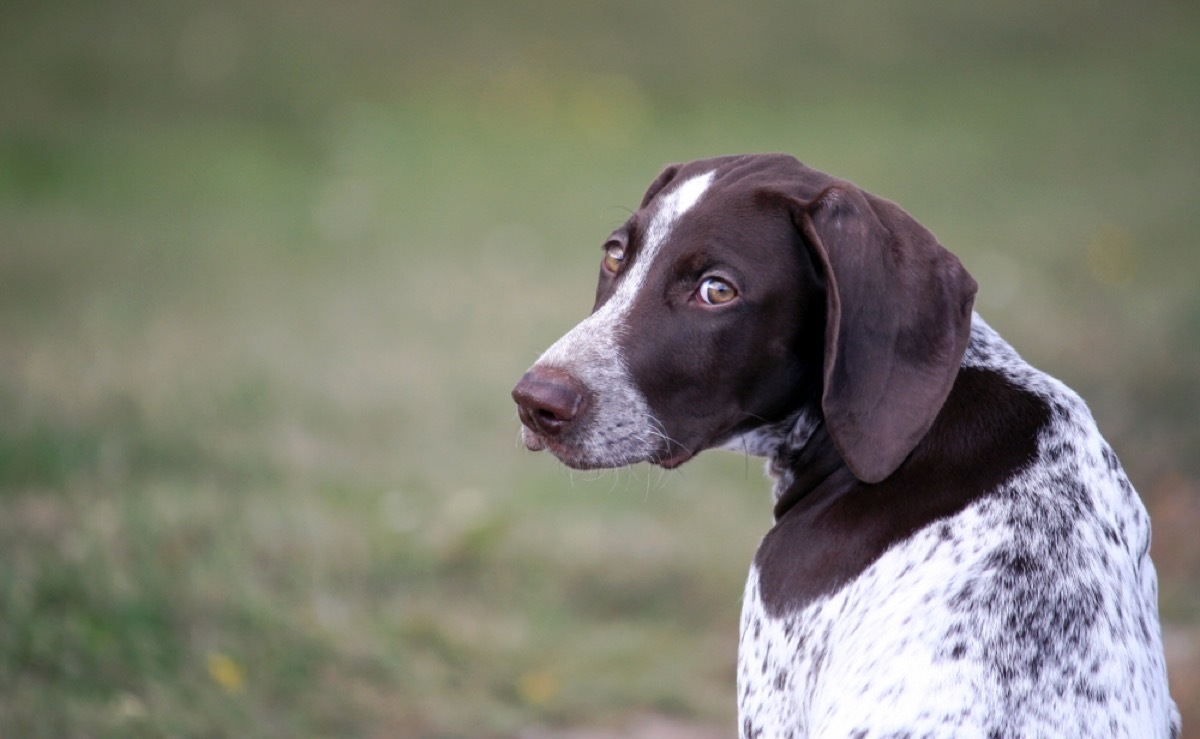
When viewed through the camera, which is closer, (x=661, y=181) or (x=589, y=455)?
(x=589, y=455)

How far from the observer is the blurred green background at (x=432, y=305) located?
5.25 meters

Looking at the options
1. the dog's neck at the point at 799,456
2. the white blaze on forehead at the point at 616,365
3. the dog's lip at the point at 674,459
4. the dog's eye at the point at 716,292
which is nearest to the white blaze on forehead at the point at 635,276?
the white blaze on forehead at the point at 616,365

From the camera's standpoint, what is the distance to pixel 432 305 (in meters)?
9.02

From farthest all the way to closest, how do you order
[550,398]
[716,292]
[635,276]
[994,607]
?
[635,276] < [716,292] < [550,398] < [994,607]

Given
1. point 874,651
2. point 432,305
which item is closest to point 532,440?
point 874,651

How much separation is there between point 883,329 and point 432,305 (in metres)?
6.23

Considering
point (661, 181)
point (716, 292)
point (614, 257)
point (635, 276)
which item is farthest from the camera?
point (661, 181)

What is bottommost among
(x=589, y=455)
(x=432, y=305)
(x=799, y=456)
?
(x=589, y=455)

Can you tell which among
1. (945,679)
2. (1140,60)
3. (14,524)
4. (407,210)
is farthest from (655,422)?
(1140,60)

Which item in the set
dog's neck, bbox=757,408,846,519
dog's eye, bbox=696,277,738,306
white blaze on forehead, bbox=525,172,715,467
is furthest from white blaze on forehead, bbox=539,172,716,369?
dog's neck, bbox=757,408,846,519

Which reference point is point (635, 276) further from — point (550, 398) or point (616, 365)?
point (550, 398)

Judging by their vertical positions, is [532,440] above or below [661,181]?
below

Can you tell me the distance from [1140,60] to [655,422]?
12008 mm

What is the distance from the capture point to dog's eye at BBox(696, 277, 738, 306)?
326 centimetres
